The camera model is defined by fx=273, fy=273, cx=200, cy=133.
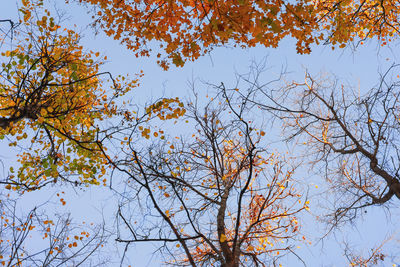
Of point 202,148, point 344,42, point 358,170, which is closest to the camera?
point 344,42

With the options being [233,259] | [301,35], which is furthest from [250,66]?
[233,259]

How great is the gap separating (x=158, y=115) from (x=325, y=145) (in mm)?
5225

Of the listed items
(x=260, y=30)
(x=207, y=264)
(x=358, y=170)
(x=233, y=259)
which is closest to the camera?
(x=233, y=259)

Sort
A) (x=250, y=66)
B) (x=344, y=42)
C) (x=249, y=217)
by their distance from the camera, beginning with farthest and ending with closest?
(x=249, y=217) < (x=344, y=42) < (x=250, y=66)

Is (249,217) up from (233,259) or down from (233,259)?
up

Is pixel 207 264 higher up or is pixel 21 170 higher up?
pixel 21 170

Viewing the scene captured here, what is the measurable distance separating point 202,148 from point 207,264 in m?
2.70

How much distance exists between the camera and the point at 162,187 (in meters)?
5.38

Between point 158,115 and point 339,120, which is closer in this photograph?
point 158,115

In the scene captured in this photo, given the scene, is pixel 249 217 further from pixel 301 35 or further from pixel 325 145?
pixel 301 35

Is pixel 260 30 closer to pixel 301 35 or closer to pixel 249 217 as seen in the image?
pixel 301 35

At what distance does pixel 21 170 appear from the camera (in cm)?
689

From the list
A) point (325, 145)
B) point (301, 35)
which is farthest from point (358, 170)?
point (301, 35)

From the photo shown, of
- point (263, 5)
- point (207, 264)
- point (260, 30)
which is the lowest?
point (207, 264)
